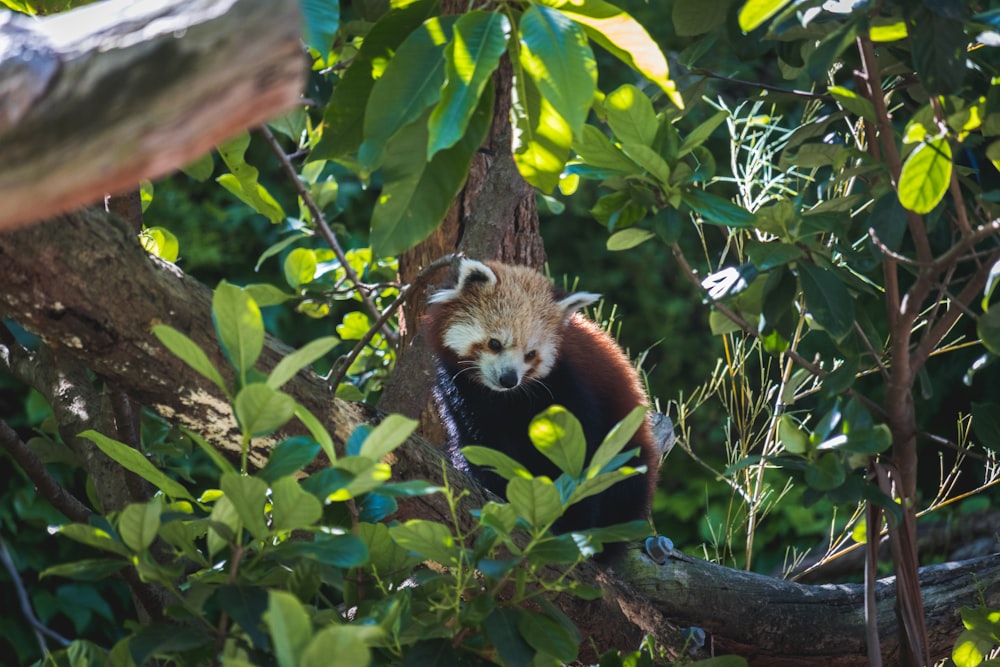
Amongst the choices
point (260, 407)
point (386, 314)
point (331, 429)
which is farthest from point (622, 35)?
point (386, 314)

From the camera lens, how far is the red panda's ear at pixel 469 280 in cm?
243

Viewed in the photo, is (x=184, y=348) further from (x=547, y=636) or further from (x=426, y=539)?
(x=547, y=636)

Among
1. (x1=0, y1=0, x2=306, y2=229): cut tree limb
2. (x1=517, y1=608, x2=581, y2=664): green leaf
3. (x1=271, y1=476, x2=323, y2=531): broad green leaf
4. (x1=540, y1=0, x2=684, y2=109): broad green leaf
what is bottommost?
(x1=517, y1=608, x2=581, y2=664): green leaf

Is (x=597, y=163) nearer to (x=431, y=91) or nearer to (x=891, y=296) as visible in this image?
(x=431, y=91)

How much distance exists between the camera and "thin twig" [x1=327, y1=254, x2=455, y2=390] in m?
2.02

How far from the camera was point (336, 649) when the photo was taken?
78 cm

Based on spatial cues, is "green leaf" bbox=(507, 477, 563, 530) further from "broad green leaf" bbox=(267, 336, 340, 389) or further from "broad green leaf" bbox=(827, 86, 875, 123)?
"broad green leaf" bbox=(827, 86, 875, 123)

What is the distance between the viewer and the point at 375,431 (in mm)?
1065

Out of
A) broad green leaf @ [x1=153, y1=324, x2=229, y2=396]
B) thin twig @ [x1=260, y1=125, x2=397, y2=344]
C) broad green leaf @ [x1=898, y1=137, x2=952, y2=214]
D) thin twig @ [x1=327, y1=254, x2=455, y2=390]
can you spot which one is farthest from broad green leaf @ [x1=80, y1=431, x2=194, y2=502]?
thin twig @ [x1=260, y1=125, x2=397, y2=344]

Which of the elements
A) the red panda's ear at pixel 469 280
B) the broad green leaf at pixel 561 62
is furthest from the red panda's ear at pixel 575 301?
the broad green leaf at pixel 561 62

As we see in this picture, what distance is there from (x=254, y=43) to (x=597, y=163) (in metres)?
0.77

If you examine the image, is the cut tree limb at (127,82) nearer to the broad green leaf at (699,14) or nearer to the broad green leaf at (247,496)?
the broad green leaf at (247,496)

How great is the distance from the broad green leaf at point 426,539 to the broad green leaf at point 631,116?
63cm

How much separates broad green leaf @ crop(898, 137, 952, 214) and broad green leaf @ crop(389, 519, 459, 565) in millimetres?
759
